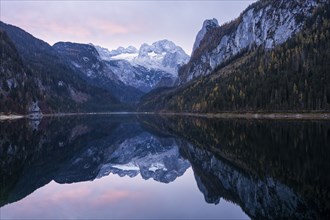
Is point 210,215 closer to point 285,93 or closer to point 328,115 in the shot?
point 328,115

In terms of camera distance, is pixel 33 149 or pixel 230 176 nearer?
pixel 230 176

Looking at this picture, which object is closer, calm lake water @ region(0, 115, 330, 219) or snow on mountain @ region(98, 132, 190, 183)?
calm lake water @ region(0, 115, 330, 219)

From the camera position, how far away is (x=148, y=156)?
77000mm

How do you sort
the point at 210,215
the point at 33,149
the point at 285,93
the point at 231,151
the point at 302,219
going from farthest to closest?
1. the point at 285,93
2. the point at 33,149
3. the point at 231,151
4. the point at 210,215
5. the point at 302,219

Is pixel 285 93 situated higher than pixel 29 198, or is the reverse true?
pixel 285 93

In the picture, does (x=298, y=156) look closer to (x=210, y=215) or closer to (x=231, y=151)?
(x=231, y=151)

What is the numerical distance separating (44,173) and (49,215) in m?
22.4

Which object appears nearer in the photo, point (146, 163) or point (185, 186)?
point (185, 186)

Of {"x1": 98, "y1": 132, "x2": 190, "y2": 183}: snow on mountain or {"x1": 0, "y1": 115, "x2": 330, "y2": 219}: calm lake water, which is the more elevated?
{"x1": 0, "y1": 115, "x2": 330, "y2": 219}: calm lake water

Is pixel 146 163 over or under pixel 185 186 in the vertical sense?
under

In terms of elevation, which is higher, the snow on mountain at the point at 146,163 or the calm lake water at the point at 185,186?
the calm lake water at the point at 185,186

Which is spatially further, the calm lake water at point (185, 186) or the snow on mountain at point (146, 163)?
the snow on mountain at point (146, 163)

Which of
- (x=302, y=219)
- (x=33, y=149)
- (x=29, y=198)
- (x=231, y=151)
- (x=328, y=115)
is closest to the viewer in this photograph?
(x=302, y=219)

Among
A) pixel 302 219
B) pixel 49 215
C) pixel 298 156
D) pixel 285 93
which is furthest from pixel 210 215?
pixel 285 93
